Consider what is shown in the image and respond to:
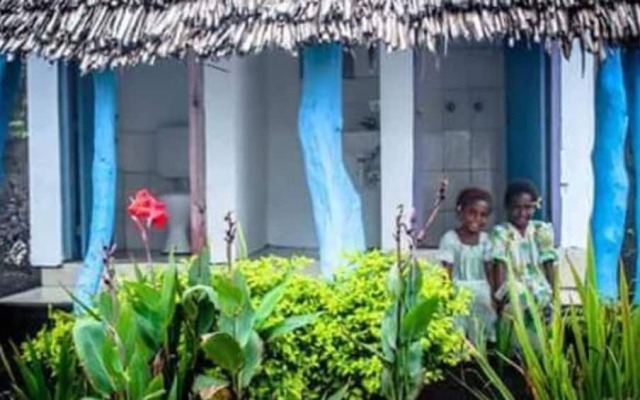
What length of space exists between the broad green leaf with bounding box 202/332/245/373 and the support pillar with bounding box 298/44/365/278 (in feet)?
6.15

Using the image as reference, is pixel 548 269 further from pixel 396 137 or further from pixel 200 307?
pixel 200 307

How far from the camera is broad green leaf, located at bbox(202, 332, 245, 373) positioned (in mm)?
4906

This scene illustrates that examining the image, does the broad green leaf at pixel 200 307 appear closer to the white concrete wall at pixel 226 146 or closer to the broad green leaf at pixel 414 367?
the broad green leaf at pixel 414 367

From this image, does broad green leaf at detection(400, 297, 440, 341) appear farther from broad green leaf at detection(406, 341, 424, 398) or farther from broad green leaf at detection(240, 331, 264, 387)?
broad green leaf at detection(240, 331, 264, 387)

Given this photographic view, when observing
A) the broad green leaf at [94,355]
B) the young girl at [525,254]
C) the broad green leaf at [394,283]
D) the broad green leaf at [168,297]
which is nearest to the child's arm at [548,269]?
the young girl at [525,254]

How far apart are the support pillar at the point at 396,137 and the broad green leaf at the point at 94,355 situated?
13.0 feet

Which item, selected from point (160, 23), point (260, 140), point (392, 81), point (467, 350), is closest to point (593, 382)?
point (467, 350)

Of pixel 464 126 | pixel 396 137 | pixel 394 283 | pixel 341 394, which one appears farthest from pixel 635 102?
pixel 341 394

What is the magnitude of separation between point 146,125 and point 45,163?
1103mm

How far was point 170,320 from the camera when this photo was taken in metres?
5.15

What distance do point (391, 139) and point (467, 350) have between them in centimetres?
298

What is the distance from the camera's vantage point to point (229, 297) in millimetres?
5027

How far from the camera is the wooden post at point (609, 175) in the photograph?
699 cm

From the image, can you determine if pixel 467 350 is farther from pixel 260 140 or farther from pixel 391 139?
pixel 260 140
